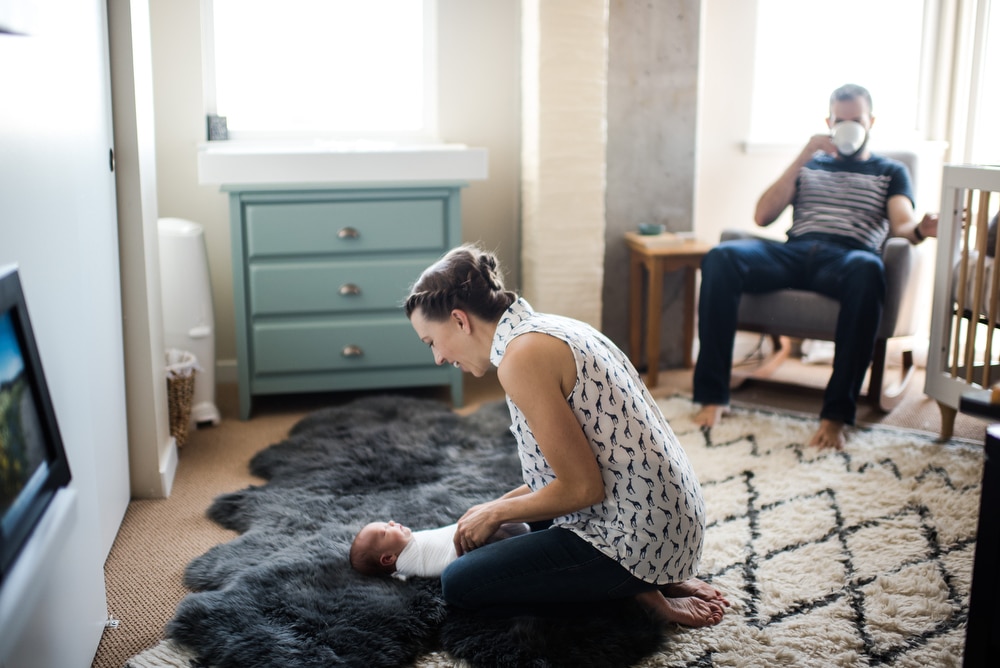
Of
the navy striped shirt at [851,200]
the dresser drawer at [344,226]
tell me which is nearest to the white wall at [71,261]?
the dresser drawer at [344,226]

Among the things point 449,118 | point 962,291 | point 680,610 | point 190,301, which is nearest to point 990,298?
point 962,291

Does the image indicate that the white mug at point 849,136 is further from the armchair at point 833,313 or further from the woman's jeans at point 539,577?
the woman's jeans at point 539,577

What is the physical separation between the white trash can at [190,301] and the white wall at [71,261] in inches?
27.5

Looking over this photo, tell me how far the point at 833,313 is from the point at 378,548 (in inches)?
72.6

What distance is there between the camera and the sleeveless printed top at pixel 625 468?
1710 millimetres

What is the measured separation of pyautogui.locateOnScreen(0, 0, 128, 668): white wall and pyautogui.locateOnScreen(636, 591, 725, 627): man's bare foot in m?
1.03

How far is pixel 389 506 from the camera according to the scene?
8.02 ft

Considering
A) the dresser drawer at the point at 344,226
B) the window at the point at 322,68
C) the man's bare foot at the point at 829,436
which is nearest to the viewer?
the man's bare foot at the point at 829,436

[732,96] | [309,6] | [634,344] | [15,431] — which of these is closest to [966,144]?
[732,96]

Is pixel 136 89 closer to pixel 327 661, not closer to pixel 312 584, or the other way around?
pixel 312 584

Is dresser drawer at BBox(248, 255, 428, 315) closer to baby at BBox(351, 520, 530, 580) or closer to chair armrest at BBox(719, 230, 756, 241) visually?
chair armrest at BBox(719, 230, 756, 241)

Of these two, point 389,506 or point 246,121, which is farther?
point 246,121

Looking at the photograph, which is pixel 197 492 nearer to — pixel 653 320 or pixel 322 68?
pixel 653 320

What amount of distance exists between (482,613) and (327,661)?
12.1 inches
